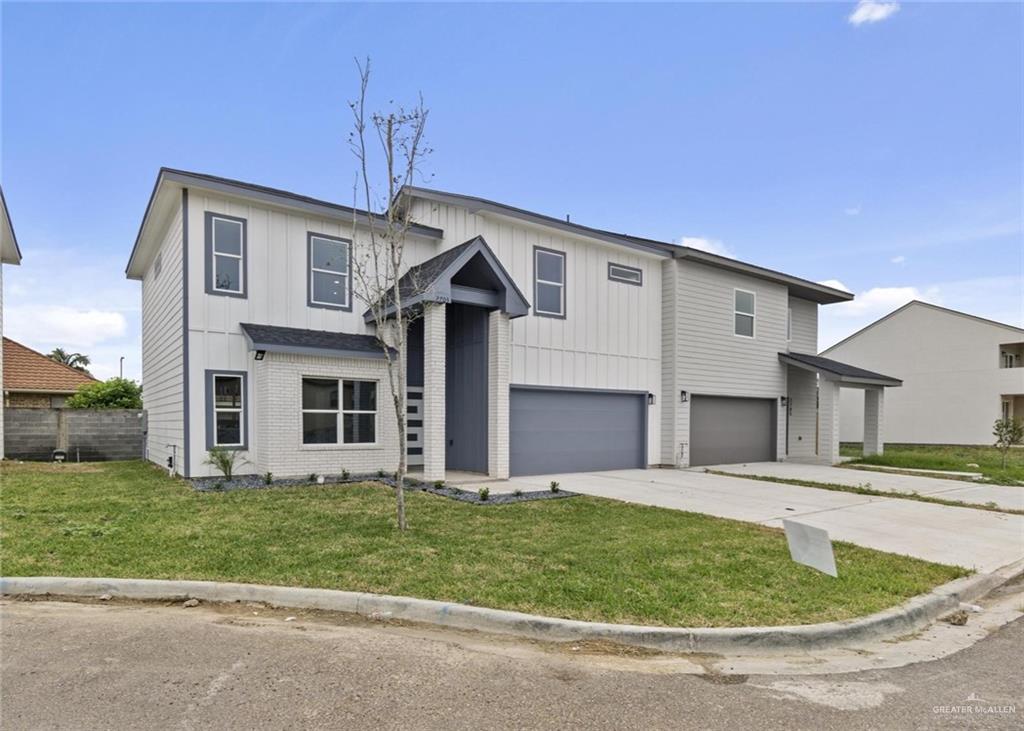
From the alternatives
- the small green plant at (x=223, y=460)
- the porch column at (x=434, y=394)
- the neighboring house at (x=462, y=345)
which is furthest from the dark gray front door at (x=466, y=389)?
the small green plant at (x=223, y=460)

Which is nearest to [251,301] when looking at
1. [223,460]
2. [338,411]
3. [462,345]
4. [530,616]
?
[338,411]

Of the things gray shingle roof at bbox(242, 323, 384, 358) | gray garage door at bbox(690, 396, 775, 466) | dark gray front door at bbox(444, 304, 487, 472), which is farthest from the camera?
gray garage door at bbox(690, 396, 775, 466)

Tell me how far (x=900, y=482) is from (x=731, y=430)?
17.0ft

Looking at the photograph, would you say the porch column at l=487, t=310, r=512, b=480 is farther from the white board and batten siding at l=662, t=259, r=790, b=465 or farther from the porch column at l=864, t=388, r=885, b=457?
the porch column at l=864, t=388, r=885, b=457

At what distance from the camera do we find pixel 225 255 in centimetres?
1173

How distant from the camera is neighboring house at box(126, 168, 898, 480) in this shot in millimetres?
11648

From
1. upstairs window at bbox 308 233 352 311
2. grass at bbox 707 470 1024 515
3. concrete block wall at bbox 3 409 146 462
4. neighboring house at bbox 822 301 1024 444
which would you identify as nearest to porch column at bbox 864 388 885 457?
grass at bbox 707 470 1024 515

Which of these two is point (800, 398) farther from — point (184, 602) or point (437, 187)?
point (184, 602)

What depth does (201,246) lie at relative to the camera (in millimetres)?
11398

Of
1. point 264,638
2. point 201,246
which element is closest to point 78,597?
point 264,638

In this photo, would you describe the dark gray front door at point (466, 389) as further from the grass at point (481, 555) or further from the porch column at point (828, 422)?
the porch column at point (828, 422)

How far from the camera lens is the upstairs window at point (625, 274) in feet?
53.9

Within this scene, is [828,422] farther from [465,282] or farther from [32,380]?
[32,380]

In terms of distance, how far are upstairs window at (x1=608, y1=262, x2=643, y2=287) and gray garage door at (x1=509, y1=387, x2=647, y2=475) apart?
3.23 meters
